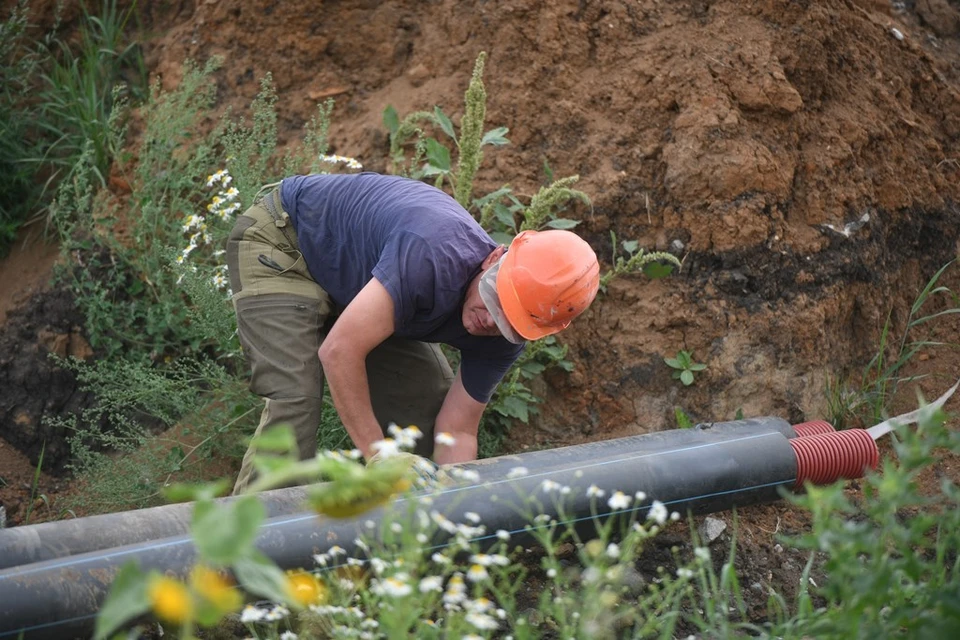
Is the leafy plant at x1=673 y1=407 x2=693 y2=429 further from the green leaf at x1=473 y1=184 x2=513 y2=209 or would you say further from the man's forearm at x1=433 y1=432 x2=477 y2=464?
the green leaf at x1=473 y1=184 x2=513 y2=209

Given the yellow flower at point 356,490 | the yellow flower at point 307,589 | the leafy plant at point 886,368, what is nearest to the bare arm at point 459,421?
the yellow flower at point 307,589

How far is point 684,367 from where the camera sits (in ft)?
13.7

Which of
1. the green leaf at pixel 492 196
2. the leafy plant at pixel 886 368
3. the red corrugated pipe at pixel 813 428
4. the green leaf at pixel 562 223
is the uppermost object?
the green leaf at pixel 492 196

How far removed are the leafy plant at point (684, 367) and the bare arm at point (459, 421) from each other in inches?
37.0

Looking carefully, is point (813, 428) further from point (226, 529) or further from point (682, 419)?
point (226, 529)

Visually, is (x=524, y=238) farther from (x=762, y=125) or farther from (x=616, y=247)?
(x=762, y=125)

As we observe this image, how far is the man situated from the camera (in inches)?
124

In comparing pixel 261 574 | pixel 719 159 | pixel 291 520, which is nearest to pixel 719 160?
pixel 719 159

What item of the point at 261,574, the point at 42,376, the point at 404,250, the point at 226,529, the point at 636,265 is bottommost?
the point at 42,376

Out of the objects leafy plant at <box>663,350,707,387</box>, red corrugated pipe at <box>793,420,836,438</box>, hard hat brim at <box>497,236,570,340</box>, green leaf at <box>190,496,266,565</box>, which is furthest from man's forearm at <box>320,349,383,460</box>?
green leaf at <box>190,496,266,565</box>

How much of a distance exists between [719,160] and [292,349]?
79.2 inches

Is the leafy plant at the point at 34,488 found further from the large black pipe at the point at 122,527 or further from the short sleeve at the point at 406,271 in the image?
the short sleeve at the point at 406,271

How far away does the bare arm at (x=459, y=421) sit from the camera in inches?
144

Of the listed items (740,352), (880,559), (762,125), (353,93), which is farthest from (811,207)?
(880,559)
